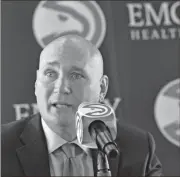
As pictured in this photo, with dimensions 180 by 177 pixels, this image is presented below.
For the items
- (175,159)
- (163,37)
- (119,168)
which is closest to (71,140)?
(119,168)

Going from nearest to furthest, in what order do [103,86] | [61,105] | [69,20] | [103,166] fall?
[103,166] < [61,105] < [103,86] < [69,20]

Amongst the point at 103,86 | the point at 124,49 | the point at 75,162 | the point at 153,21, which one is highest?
the point at 153,21

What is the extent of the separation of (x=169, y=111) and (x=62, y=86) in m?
0.62

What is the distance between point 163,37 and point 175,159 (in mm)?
566

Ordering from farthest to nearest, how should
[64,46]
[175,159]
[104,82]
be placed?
[175,159]
[104,82]
[64,46]

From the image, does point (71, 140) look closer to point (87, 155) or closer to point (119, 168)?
point (87, 155)

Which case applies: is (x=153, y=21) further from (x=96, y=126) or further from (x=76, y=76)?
(x=96, y=126)

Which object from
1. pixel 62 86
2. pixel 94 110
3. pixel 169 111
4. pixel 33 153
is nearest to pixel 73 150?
pixel 33 153

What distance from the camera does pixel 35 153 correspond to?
1624 millimetres

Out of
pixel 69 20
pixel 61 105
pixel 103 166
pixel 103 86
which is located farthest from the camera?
pixel 69 20

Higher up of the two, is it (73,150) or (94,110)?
(94,110)

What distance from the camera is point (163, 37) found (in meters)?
2.00

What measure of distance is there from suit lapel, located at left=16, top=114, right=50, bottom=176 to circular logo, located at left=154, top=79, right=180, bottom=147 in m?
0.59

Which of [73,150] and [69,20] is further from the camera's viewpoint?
[69,20]
